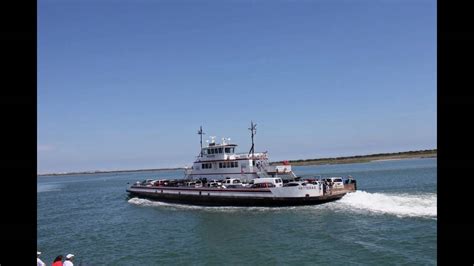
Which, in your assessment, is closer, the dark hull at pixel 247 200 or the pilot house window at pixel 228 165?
the dark hull at pixel 247 200

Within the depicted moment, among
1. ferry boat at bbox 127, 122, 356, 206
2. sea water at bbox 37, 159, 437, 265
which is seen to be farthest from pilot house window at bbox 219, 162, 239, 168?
sea water at bbox 37, 159, 437, 265

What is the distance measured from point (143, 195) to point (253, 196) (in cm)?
2337

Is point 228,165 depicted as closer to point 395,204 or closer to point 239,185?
point 239,185

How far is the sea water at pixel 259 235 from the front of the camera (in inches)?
1032

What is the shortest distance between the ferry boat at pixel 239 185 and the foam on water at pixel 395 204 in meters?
1.91

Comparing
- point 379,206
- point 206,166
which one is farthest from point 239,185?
point 379,206

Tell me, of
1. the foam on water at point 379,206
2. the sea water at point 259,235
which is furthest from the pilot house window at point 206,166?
the sea water at point 259,235

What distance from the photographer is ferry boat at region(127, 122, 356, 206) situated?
155 feet

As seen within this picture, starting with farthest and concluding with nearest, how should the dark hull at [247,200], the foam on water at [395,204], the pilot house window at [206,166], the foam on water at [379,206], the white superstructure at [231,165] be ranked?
the pilot house window at [206,166] < the white superstructure at [231,165] < the dark hull at [247,200] < the foam on water at [379,206] < the foam on water at [395,204]

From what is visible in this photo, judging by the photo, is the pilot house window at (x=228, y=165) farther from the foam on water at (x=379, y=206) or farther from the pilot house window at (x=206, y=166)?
the foam on water at (x=379, y=206)

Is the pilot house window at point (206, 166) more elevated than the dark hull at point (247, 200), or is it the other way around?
the pilot house window at point (206, 166)

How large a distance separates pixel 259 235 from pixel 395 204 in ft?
59.2

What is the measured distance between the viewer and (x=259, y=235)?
1303 inches

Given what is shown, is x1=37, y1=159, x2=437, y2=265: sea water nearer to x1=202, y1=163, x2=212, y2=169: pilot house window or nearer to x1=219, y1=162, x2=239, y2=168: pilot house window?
x1=219, y1=162, x2=239, y2=168: pilot house window
